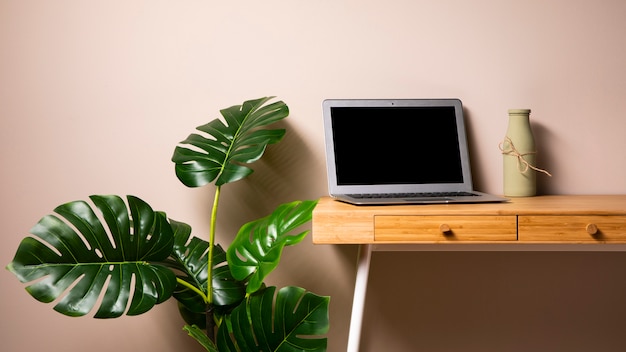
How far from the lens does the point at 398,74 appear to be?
1.97 m

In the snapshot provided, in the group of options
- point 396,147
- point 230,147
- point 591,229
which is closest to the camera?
point 591,229

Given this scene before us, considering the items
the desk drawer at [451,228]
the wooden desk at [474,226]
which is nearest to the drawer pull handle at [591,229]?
the wooden desk at [474,226]

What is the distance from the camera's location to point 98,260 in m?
1.55

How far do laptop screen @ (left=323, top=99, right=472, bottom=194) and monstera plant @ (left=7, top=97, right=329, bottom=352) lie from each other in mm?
202

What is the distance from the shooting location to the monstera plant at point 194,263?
1.48 meters

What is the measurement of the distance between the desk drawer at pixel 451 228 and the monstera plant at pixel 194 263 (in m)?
0.24

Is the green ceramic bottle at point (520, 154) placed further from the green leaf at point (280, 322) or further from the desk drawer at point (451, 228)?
the green leaf at point (280, 322)

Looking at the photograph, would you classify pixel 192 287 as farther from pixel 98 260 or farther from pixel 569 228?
pixel 569 228

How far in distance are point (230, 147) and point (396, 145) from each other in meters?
0.49

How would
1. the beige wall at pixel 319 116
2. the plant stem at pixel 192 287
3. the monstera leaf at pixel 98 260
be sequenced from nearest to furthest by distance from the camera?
the monstera leaf at pixel 98 260 → the plant stem at pixel 192 287 → the beige wall at pixel 319 116

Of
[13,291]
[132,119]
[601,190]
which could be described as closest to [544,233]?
[601,190]

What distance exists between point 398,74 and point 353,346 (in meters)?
0.83

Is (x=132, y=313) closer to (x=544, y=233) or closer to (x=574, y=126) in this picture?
(x=544, y=233)

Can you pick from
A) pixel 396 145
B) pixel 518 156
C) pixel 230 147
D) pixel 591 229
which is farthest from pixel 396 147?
pixel 591 229
